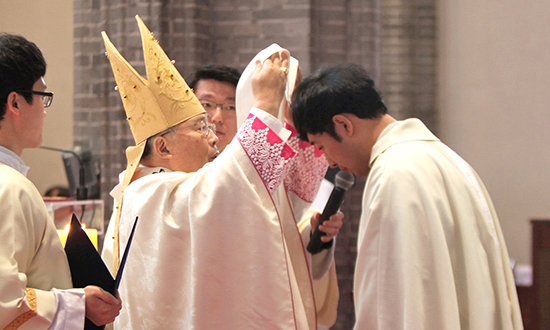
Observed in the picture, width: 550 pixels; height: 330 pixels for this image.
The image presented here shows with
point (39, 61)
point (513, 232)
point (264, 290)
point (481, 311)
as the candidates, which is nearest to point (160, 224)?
point (264, 290)

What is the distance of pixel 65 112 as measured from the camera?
6.08m

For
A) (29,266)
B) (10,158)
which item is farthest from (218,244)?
(10,158)

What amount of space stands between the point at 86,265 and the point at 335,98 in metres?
1.08

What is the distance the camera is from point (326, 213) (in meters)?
2.47

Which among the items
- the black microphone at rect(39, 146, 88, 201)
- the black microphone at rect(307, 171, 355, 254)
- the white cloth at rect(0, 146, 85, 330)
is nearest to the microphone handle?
the black microphone at rect(307, 171, 355, 254)

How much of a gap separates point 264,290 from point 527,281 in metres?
3.46

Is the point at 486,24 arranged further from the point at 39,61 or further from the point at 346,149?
the point at 39,61

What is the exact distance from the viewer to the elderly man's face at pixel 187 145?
2.24m

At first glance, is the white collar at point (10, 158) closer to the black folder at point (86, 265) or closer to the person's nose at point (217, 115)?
the black folder at point (86, 265)

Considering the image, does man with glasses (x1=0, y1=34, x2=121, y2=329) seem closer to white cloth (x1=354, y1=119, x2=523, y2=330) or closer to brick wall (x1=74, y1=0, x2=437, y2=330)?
white cloth (x1=354, y1=119, x2=523, y2=330)

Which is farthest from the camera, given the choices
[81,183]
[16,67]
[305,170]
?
[81,183]

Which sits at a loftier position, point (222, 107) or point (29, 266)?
point (222, 107)

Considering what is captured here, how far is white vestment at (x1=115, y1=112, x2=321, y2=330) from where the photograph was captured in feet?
6.36

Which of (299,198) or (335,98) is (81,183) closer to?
(299,198)
